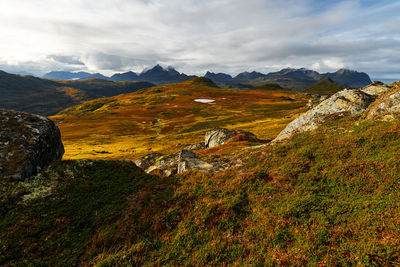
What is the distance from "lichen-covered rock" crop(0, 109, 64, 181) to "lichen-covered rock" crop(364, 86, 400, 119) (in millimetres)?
30311

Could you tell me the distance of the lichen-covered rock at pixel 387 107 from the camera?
702 inches

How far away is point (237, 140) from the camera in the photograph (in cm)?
3341

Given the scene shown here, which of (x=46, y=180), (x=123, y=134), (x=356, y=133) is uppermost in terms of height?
(x=356, y=133)

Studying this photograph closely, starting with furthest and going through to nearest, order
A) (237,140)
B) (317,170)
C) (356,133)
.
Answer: (237,140) < (356,133) < (317,170)

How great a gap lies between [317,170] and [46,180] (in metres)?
18.6

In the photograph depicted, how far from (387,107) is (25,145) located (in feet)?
107

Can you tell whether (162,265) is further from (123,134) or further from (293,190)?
(123,134)

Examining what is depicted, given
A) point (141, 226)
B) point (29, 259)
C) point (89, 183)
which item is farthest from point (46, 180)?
point (141, 226)

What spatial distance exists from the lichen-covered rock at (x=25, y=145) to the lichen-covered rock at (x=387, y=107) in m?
30.3

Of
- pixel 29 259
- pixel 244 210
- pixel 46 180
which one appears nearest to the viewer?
pixel 29 259

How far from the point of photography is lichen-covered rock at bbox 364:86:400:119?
58.5ft

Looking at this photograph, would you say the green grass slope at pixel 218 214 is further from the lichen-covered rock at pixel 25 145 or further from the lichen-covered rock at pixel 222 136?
the lichen-covered rock at pixel 222 136

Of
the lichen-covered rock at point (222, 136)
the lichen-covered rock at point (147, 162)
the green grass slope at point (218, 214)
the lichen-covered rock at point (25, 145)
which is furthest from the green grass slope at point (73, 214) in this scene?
the lichen-covered rock at point (222, 136)

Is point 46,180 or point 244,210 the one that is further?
point 46,180
